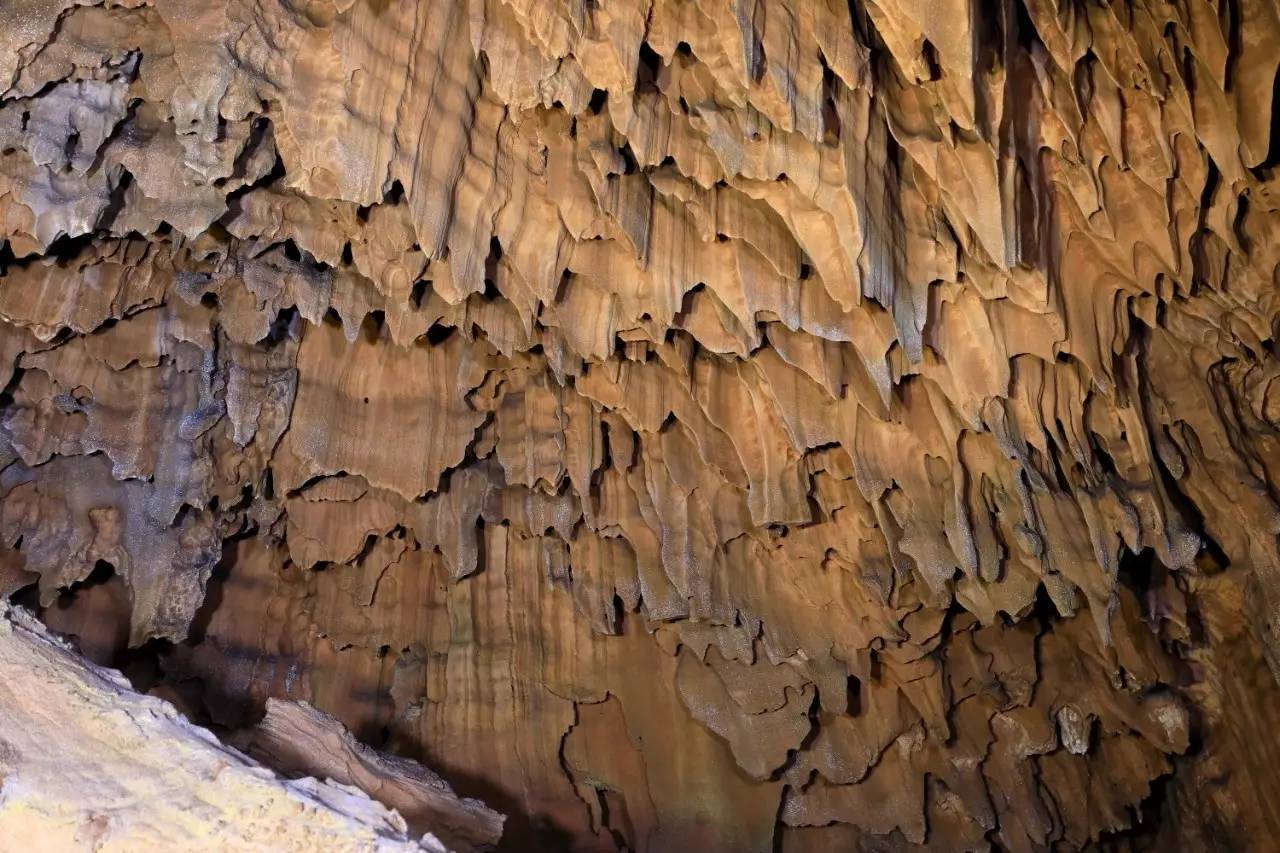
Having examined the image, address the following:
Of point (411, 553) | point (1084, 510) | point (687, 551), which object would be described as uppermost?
point (1084, 510)

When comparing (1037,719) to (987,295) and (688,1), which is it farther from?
(688,1)

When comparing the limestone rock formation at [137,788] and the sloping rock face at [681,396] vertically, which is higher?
the sloping rock face at [681,396]

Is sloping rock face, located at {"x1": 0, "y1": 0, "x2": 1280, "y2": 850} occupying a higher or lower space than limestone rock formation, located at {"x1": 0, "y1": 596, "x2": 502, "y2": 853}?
higher

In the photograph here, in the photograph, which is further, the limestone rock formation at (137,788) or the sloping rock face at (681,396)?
the sloping rock face at (681,396)

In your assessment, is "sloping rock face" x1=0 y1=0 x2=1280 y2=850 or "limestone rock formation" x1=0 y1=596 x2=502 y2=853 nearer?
"limestone rock formation" x1=0 y1=596 x2=502 y2=853

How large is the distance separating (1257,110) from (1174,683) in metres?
3.71

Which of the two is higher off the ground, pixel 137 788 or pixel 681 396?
pixel 681 396

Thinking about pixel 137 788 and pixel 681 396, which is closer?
pixel 137 788

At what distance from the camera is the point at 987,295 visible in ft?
15.1

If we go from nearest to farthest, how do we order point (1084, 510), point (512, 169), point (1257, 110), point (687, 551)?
point (1257, 110), point (512, 169), point (1084, 510), point (687, 551)

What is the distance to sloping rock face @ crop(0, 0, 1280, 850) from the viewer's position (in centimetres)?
397

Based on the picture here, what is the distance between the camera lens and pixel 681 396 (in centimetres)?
556

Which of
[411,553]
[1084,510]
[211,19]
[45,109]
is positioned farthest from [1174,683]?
[45,109]

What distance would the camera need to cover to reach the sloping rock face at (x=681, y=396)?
156 inches
